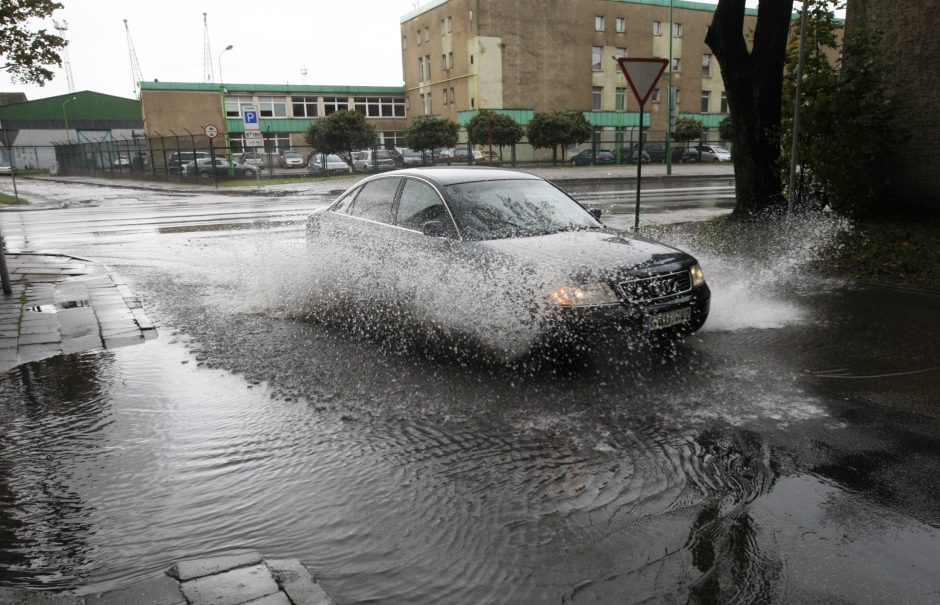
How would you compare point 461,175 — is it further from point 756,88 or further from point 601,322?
point 756,88

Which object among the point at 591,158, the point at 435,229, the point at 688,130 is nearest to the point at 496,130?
the point at 591,158

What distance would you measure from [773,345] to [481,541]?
4046 mm

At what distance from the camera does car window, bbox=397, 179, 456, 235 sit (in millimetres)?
6297

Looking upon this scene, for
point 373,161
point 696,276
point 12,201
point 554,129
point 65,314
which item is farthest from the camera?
point 554,129

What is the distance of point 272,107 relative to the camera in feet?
220

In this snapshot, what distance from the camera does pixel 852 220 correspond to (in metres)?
11.7

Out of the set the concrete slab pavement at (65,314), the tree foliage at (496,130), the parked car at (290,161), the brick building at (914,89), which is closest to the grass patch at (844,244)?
the brick building at (914,89)

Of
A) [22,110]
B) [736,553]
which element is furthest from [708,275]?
[22,110]

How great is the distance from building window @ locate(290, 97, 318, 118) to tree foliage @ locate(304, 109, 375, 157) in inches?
1076

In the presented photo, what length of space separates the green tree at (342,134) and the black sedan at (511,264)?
35.3 m

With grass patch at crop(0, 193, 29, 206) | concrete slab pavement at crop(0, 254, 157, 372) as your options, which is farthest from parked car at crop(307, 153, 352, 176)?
concrete slab pavement at crop(0, 254, 157, 372)

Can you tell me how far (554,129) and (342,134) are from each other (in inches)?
519

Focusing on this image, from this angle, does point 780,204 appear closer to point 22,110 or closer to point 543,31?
point 543,31

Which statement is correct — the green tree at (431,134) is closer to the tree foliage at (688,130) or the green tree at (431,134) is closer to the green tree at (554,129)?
the green tree at (554,129)
